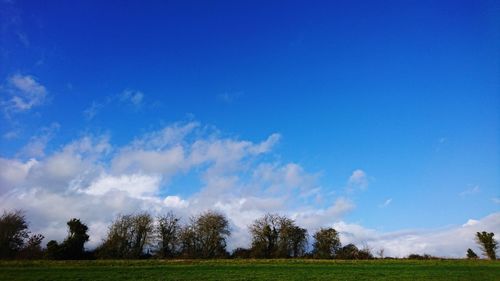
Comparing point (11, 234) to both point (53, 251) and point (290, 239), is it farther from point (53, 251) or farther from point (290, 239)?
point (290, 239)

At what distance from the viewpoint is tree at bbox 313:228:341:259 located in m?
97.3

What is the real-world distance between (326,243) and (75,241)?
189 feet

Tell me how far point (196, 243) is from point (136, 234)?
14.3 m

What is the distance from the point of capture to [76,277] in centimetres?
3578

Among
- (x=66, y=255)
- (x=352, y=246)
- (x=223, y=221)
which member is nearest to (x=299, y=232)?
(x=352, y=246)

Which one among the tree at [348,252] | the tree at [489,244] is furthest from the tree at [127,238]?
the tree at [489,244]

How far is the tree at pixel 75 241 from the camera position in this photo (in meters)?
71.9

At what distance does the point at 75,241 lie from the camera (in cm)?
7394

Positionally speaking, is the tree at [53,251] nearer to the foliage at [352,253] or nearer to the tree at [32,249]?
the tree at [32,249]

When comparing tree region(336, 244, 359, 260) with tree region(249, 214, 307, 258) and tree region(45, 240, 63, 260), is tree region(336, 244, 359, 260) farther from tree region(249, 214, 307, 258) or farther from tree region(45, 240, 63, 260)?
tree region(45, 240, 63, 260)

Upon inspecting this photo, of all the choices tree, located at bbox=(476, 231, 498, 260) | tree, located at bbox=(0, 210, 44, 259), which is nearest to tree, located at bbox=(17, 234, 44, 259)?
tree, located at bbox=(0, 210, 44, 259)

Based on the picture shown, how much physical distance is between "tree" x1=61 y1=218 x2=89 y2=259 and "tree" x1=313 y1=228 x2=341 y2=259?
52.1 meters

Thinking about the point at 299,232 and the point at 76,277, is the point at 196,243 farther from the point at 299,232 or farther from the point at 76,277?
the point at 76,277

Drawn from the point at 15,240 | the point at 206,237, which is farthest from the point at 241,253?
the point at 15,240
